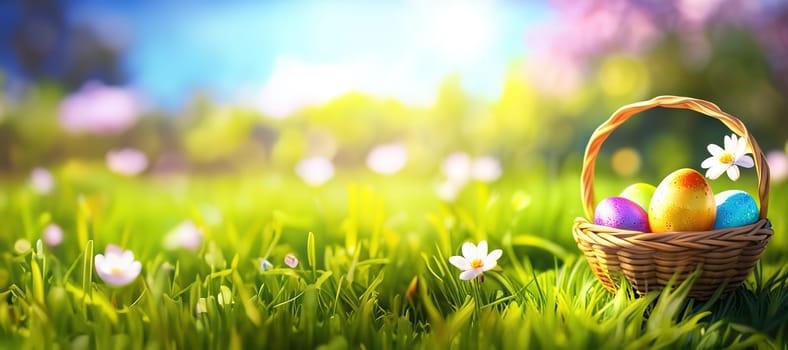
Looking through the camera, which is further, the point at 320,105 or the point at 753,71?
the point at 320,105

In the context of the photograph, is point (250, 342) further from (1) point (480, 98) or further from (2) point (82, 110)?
(2) point (82, 110)

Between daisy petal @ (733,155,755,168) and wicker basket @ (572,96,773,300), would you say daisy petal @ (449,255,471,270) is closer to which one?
wicker basket @ (572,96,773,300)

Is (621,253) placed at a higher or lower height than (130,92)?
lower

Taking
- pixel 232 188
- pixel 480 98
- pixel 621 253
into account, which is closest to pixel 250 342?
pixel 621 253

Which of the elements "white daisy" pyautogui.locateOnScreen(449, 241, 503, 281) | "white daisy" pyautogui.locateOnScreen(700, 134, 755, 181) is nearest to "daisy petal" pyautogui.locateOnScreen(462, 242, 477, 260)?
"white daisy" pyautogui.locateOnScreen(449, 241, 503, 281)

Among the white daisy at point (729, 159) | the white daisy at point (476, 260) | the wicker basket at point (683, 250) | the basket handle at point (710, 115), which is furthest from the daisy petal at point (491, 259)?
the white daisy at point (729, 159)

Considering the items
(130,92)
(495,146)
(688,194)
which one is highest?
(130,92)

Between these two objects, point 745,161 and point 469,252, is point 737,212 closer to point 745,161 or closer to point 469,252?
point 745,161
